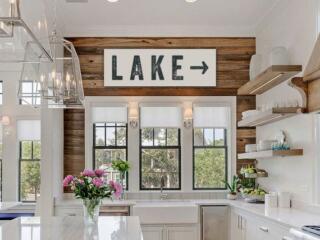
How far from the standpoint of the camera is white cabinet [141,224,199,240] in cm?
634

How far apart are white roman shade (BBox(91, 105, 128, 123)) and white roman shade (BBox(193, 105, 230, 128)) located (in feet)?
3.54

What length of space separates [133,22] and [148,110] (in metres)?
1.33

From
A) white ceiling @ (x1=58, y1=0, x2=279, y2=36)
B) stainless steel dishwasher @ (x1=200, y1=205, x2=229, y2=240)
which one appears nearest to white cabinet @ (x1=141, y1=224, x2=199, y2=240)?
stainless steel dishwasher @ (x1=200, y1=205, x2=229, y2=240)

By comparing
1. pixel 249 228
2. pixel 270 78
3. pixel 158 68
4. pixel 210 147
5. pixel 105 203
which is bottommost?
pixel 249 228

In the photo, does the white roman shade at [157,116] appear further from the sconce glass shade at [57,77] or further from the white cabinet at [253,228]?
the sconce glass shade at [57,77]

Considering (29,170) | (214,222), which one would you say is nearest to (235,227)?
(214,222)

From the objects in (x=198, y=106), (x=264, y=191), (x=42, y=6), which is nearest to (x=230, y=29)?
(x=198, y=106)

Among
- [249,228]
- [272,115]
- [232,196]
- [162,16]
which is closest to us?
[272,115]

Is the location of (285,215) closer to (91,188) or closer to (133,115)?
(91,188)

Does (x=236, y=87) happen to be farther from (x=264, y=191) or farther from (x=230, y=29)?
(x=264, y=191)

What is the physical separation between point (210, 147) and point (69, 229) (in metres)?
3.82

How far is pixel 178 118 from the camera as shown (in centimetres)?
721

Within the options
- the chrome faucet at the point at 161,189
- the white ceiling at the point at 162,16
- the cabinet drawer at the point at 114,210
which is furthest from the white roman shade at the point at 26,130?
the cabinet drawer at the point at 114,210

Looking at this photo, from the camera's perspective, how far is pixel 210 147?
7.28 metres
